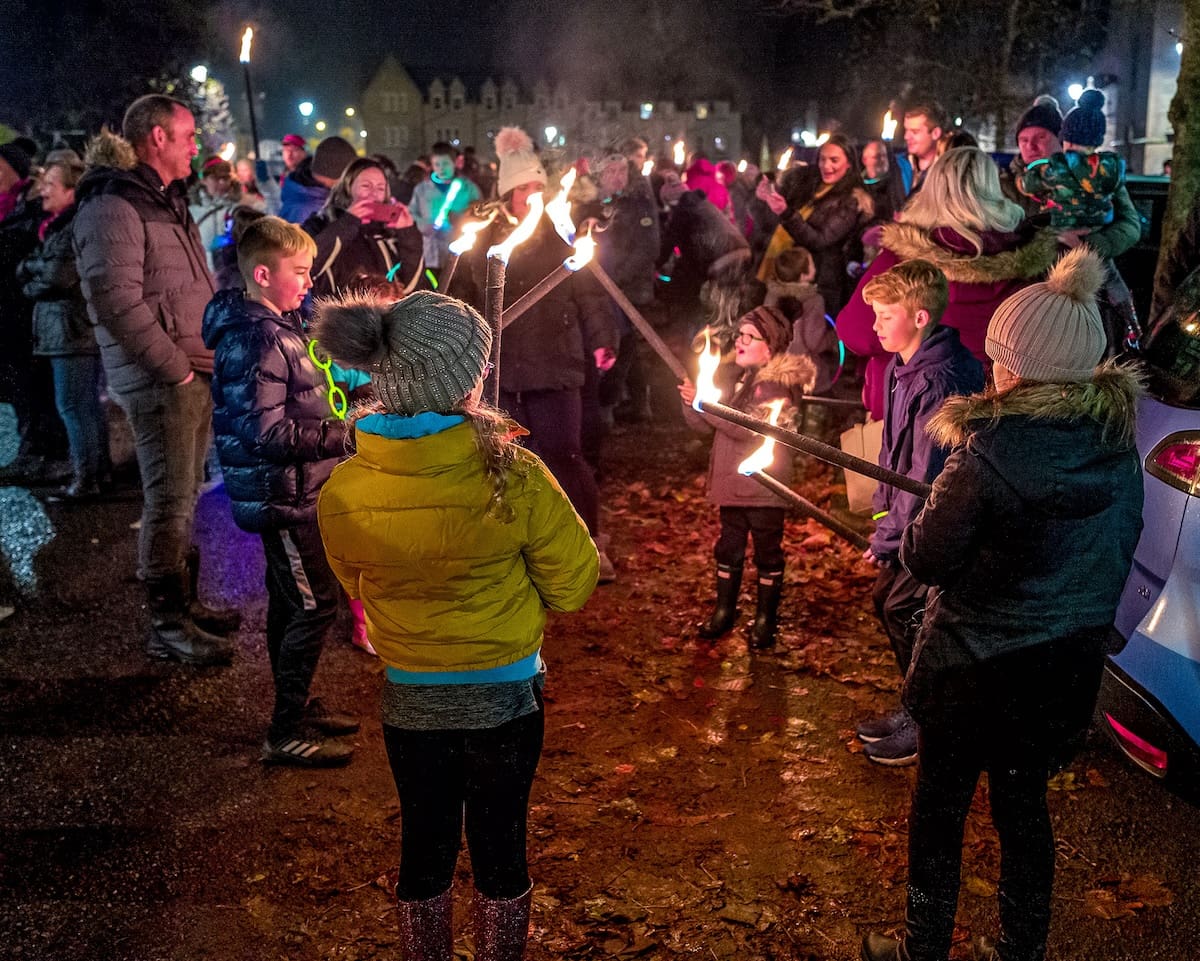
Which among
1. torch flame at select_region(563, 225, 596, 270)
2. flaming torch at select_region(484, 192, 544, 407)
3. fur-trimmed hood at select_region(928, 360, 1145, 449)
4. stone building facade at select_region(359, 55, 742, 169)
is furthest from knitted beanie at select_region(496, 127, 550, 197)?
stone building facade at select_region(359, 55, 742, 169)

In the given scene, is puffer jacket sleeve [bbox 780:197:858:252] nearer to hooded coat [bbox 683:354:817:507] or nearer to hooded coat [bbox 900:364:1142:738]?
hooded coat [bbox 683:354:817:507]

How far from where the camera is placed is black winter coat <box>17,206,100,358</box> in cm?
793

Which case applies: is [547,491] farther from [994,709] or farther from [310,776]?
[310,776]

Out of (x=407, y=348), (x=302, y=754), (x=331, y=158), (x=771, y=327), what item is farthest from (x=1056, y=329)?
(x=331, y=158)

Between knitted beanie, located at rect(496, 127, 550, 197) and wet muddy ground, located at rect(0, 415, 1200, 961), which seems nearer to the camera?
wet muddy ground, located at rect(0, 415, 1200, 961)

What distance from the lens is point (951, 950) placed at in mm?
3455

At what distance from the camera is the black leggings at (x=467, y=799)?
2826 mm

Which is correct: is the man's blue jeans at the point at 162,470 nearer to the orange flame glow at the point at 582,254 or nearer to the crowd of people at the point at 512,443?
the crowd of people at the point at 512,443

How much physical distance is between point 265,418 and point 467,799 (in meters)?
2.07

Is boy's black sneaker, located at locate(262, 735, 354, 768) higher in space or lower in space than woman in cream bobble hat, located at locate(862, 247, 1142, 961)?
lower

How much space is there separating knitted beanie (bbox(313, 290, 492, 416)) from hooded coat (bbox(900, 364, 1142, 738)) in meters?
1.36

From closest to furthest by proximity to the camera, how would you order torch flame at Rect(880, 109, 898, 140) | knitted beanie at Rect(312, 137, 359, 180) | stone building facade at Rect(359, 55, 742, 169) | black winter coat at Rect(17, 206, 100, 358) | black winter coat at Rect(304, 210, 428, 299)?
black winter coat at Rect(304, 210, 428, 299) < black winter coat at Rect(17, 206, 100, 358) < knitted beanie at Rect(312, 137, 359, 180) < torch flame at Rect(880, 109, 898, 140) < stone building facade at Rect(359, 55, 742, 169)

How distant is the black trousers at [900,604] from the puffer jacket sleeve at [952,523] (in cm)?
112

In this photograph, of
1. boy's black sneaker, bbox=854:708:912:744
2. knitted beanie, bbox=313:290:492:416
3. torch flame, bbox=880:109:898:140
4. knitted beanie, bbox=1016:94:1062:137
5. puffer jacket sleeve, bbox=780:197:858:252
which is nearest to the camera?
knitted beanie, bbox=313:290:492:416
